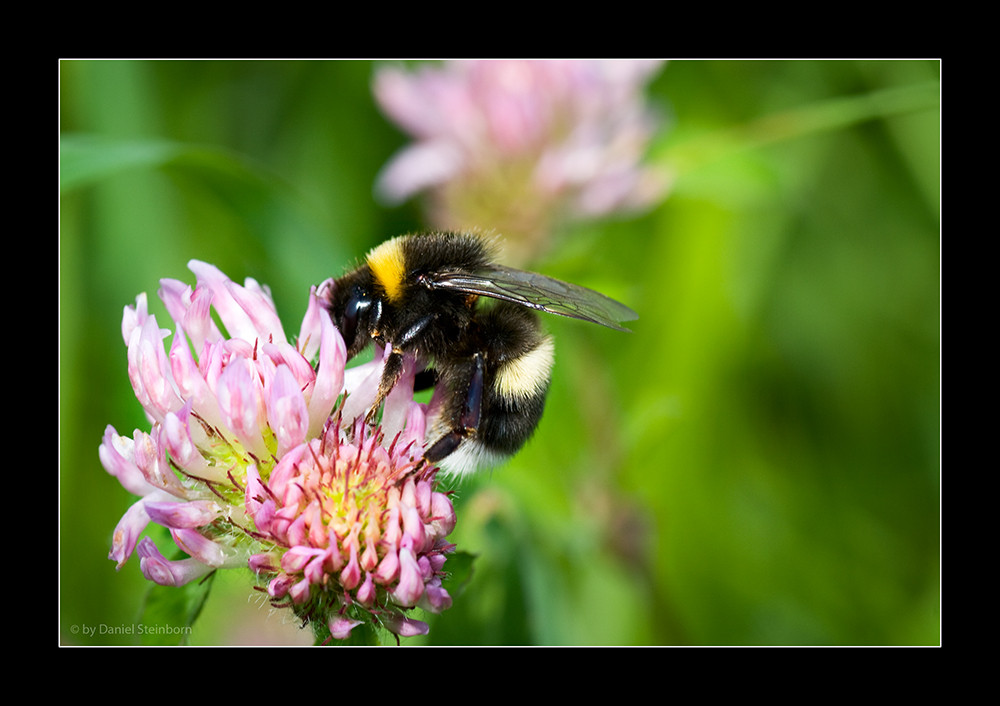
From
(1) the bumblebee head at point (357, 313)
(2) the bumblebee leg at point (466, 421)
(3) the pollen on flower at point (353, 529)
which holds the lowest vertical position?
(3) the pollen on flower at point (353, 529)

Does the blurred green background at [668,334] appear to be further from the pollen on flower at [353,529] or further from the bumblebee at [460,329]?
the pollen on flower at [353,529]

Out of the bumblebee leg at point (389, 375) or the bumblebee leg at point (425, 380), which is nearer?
the bumblebee leg at point (389, 375)

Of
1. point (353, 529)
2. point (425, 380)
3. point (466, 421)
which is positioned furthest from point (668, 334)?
point (353, 529)

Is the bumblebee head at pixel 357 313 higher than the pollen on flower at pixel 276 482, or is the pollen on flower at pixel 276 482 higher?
the bumblebee head at pixel 357 313

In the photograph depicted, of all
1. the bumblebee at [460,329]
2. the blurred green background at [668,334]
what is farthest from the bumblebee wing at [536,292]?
the blurred green background at [668,334]

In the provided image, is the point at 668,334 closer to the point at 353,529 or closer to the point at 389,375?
the point at 389,375

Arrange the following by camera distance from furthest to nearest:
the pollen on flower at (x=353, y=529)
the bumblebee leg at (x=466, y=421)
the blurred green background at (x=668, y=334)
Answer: the blurred green background at (x=668, y=334)
the bumblebee leg at (x=466, y=421)
the pollen on flower at (x=353, y=529)

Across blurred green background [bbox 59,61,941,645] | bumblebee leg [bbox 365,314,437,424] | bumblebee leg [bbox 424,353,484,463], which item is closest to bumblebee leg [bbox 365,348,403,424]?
bumblebee leg [bbox 365,314,437,424]

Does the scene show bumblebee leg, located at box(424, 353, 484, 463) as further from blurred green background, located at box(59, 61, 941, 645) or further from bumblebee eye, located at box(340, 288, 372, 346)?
blurred green background, located at box(59, 61, 941, 645)

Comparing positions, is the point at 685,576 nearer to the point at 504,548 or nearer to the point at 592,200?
the point at 504,548
